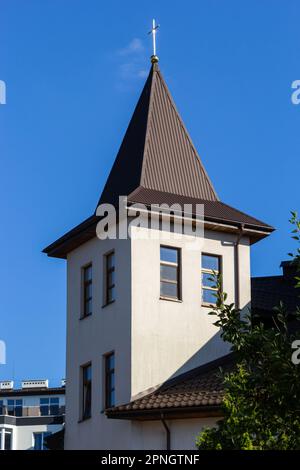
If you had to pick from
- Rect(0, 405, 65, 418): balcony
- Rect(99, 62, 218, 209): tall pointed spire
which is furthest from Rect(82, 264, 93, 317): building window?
Rect(0, 405, 65, 418): balcony

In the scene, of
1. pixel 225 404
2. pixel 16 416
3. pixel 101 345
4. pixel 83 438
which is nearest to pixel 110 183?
pixel 101 345

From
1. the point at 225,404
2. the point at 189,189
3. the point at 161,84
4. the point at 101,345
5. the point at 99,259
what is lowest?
the point at 225,404

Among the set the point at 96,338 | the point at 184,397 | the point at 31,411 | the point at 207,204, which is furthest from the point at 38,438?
the point at 184,397

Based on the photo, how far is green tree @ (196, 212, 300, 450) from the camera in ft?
43.7

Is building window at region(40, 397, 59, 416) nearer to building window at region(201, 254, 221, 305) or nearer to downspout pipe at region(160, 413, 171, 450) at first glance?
building window at region(201, 254, 221, 305)

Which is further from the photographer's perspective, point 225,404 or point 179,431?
point 179,431

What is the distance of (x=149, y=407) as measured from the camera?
25.0 meters

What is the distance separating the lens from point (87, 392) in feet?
94.3

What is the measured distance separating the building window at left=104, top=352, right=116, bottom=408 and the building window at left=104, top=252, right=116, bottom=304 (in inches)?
58.2

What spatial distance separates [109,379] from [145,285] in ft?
8.70

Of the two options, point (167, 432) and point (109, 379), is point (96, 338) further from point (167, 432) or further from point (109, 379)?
point (167, 432)

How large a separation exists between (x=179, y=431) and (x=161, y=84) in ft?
36.2

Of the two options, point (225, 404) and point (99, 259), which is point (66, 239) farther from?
point (225, 404)

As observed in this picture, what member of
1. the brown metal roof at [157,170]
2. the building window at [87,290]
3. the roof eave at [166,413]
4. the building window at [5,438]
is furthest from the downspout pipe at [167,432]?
the building window at [5,438]
